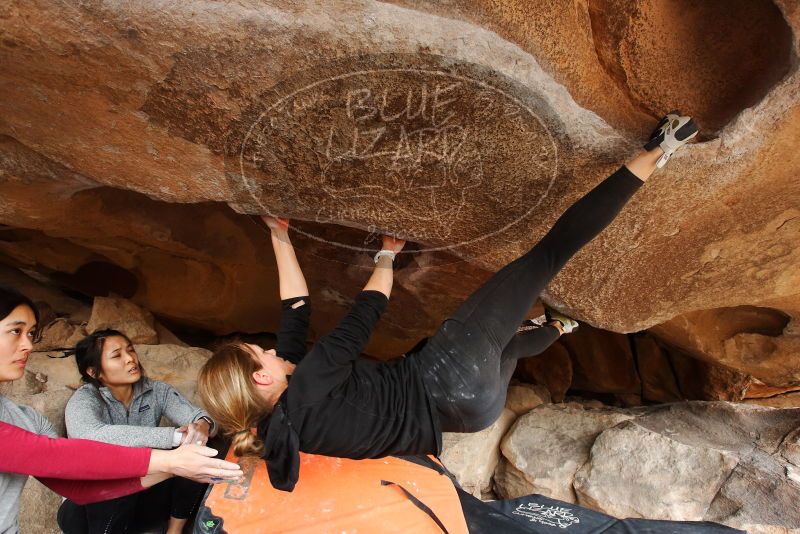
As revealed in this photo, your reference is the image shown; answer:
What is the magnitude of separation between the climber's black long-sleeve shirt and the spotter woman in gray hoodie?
1.86 ft

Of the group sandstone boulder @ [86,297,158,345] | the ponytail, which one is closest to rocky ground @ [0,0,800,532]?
sandstone boulder @ [86,297,158,345]

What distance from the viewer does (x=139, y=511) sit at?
1.90m

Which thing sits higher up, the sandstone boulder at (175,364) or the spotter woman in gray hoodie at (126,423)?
the sandstone boulder at (175,364)

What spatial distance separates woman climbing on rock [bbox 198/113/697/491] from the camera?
1304 millimetres

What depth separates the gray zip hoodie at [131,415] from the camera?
65.5 inches

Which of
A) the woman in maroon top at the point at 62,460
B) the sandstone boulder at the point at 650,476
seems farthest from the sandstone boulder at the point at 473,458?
the woman in maroon top at the point at 62,460

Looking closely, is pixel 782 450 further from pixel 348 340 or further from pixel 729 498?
pixel 348 340

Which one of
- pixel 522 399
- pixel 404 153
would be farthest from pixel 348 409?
pixel 522 399

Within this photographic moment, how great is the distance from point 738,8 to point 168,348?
2777 mm

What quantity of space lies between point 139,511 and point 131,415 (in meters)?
0.36

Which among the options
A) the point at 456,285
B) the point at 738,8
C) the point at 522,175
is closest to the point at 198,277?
the point at 456,285

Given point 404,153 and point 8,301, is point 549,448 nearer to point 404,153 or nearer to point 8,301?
point 404,153

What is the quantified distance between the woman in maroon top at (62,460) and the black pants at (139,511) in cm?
46

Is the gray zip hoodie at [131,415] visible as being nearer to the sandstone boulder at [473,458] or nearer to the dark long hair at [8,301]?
the dark long hair at [8,301]
